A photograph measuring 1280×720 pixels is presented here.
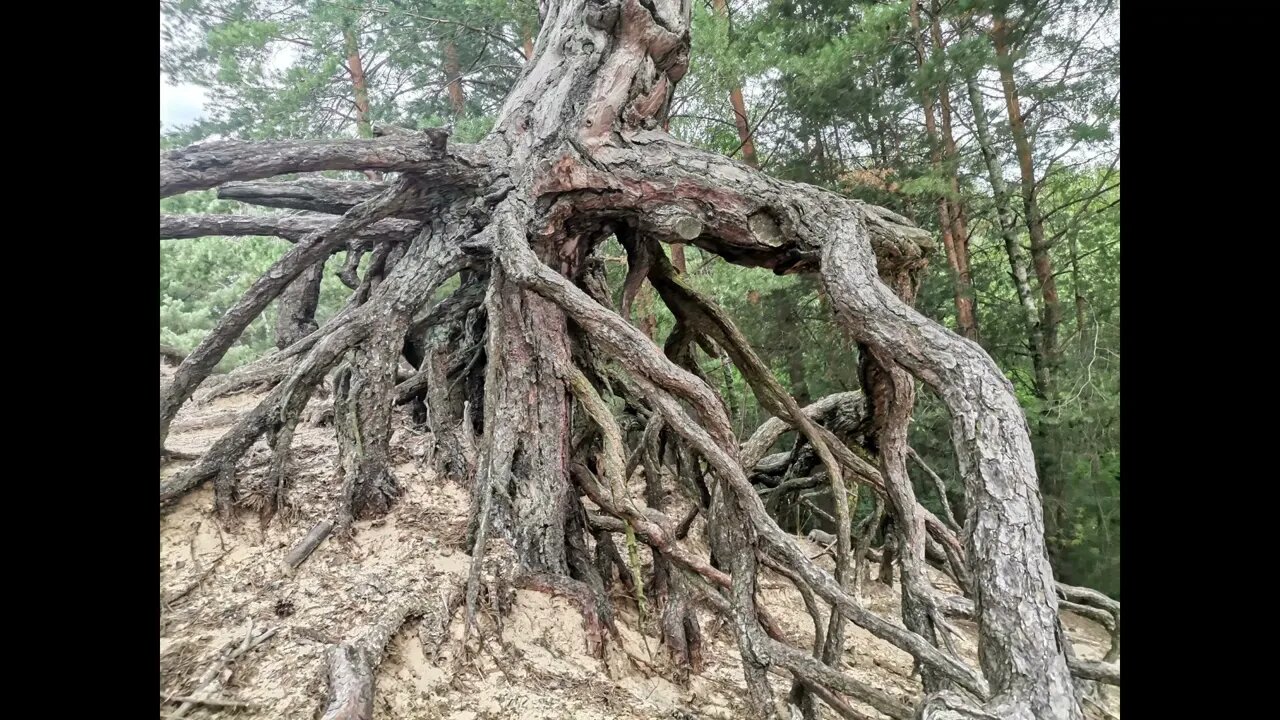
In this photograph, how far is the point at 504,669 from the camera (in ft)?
6.00

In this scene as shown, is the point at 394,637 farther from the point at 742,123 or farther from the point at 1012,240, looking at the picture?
the point at 742,123

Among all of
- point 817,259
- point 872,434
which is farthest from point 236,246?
point 872,434

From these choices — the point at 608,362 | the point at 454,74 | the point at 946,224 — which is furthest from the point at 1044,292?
the point at 454,74

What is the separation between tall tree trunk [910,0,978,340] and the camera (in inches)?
188

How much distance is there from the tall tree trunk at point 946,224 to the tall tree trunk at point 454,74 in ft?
13.5

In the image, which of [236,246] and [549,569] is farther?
[236,246]

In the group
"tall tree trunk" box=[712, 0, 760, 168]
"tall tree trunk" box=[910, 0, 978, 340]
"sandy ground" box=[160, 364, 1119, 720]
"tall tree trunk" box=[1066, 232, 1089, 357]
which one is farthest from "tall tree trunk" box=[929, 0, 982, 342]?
"sandy ground" box=[160, 364, 1119, 720]

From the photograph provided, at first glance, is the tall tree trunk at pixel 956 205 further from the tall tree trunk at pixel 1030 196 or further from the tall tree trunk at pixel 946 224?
the tall tree trunk at pixel 1030 196

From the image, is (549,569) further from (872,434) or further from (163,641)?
(872,434)

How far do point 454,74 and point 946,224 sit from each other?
16.0 feet

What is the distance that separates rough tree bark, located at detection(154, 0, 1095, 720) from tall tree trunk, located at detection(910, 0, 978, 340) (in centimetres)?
279

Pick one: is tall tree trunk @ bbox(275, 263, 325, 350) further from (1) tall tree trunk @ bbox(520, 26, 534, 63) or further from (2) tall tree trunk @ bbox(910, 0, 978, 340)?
(2) tall tree trunk @ bbox(910, 0, 978, 340)

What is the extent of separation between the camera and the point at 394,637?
5.74ft
